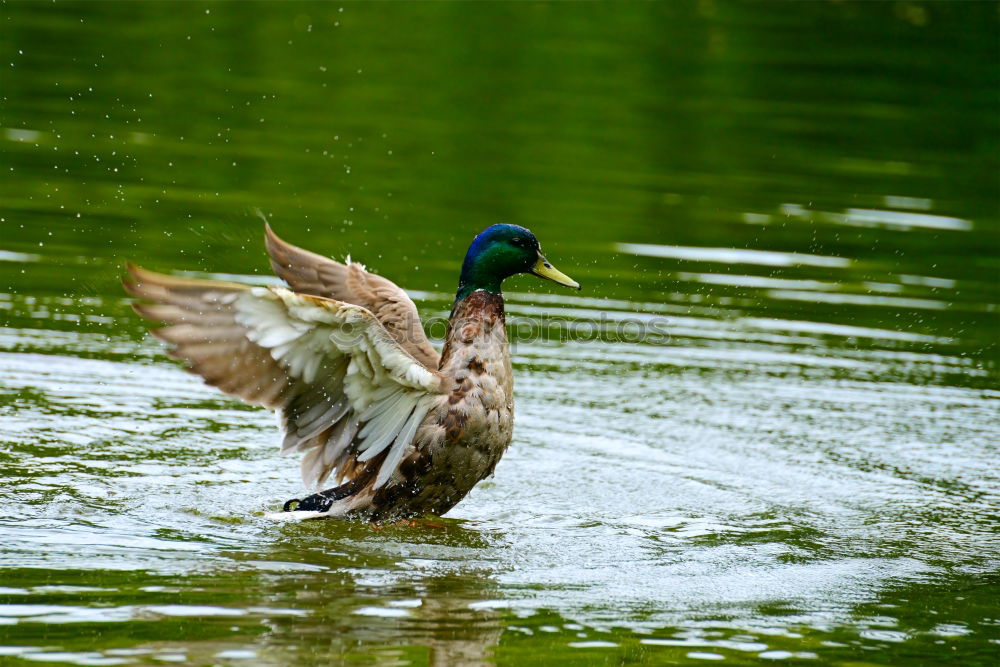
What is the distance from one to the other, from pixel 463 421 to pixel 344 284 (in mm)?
1347

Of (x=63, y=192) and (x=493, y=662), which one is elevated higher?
(x=63, y=192)

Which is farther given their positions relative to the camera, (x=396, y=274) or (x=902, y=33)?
(x=902, y=33)

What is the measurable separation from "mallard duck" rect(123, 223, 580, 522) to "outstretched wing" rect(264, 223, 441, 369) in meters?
0.01

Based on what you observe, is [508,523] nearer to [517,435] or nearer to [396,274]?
[517,435]

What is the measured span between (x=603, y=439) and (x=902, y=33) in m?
20.4

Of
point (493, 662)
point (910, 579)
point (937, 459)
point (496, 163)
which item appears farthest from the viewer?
point (496, 163)

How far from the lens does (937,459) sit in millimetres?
8422

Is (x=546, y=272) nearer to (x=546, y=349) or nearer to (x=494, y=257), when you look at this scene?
(x=494, y=257)

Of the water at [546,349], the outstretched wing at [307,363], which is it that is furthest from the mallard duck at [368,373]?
the water at [546,349]

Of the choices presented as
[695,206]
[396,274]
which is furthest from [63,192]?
[695,206]

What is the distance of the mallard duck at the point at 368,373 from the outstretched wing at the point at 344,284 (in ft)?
0.05

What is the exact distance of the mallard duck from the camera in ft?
20.2

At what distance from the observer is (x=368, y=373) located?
6492 millimetres

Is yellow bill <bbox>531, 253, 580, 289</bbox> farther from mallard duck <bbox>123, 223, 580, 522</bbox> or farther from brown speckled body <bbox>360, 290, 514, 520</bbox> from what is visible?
brown speckled body <bbox>360, 290, 514, 520</bbox>
